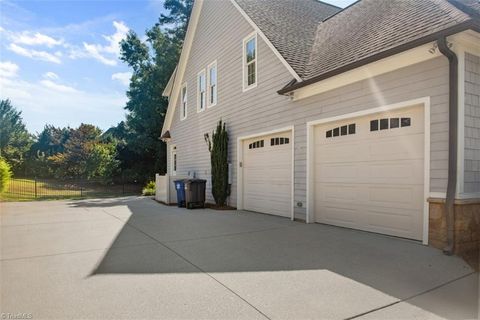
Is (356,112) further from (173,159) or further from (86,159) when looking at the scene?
(86,159)

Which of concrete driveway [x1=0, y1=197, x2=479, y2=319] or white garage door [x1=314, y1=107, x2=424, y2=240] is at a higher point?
white garage door [x1=314, y1=107, x2=424, y2=240]

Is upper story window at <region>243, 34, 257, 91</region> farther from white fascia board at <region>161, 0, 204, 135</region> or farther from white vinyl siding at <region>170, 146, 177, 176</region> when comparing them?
white vinyl siding at <region>170, 146, 177, 176</region>

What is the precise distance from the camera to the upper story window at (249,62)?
983cm

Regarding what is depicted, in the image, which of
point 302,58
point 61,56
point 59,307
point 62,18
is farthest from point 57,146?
point 59,307

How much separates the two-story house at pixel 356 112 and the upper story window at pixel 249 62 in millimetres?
38

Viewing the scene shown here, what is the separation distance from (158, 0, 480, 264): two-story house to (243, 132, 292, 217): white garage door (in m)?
0.05

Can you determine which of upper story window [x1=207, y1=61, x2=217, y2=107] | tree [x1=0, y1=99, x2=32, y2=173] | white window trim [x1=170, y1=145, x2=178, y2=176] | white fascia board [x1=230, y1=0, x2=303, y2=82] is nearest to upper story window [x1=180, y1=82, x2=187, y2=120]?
white window trim [x1=170, y1=145, x2=178, y2=176]

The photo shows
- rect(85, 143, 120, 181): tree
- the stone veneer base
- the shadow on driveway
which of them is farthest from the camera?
rect(85, 143, 120, 181): tree

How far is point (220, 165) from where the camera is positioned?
11.1 meters

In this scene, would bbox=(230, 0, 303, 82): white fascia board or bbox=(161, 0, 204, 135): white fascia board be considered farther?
bbox=(161, 0, 204, 135): white fascia board

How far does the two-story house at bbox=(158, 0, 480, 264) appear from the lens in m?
4.88

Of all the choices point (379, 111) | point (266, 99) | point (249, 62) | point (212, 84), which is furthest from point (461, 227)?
point (212, 84)

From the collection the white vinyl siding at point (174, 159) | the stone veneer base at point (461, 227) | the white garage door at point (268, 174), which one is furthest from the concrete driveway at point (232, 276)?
the white vinyl siding at point (174, 159)

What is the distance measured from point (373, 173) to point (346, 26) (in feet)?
16.8
